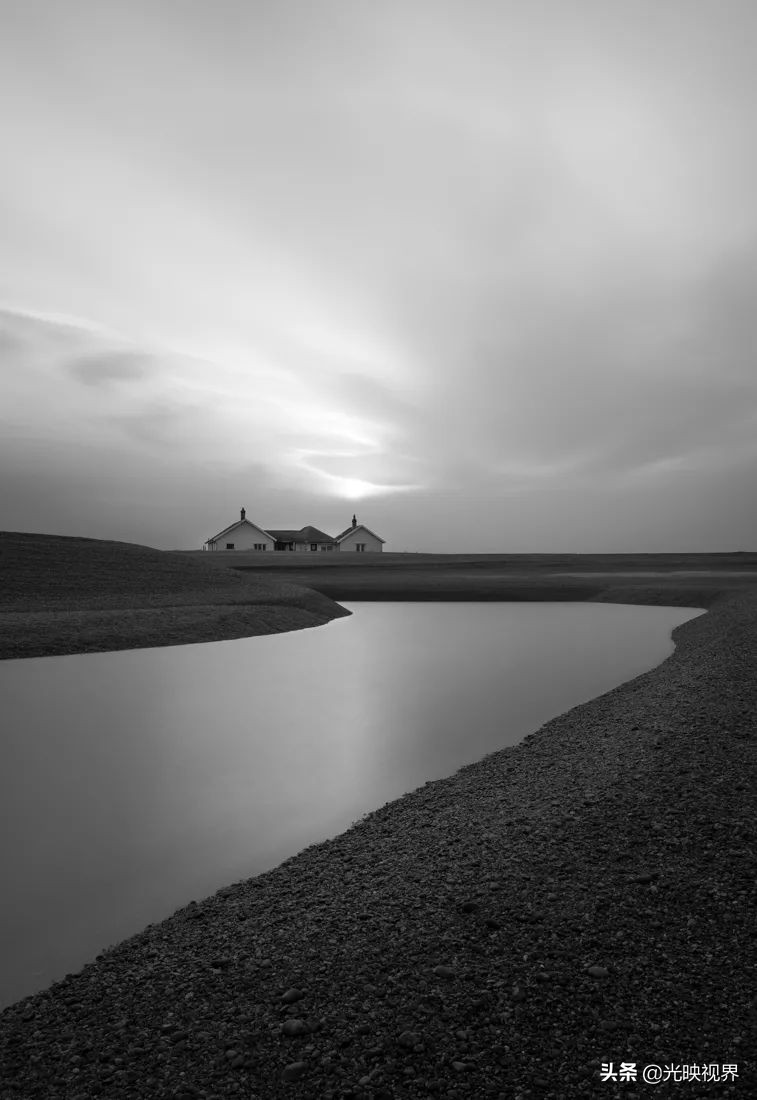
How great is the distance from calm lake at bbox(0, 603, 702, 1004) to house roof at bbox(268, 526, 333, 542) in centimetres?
7082

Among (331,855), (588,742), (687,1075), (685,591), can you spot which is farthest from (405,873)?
(685,591)

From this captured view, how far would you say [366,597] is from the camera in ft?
166

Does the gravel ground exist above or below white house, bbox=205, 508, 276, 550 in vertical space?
below

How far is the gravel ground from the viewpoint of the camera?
3.56m

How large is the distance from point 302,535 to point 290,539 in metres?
1.71

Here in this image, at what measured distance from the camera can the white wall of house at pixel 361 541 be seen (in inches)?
3797

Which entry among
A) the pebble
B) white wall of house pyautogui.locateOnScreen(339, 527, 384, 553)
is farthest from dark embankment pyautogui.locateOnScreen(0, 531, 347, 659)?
white wall of house pyautogui.locateOnScreen(339, 527, 384, 553)

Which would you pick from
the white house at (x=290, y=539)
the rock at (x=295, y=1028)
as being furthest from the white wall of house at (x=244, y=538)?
the rock at (x=295, y=1028)

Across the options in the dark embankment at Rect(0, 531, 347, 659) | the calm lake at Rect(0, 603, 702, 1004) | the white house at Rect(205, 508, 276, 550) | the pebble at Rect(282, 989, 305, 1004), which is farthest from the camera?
the white house at Rect(205, 508, 276, 550)

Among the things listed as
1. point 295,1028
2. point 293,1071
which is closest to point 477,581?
point 295,1028

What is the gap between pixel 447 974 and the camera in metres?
4.23

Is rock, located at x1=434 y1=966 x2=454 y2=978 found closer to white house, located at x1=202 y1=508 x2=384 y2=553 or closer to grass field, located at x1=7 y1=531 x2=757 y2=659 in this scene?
grass field, located at x1=7 y1=531 x2=757 y2=659

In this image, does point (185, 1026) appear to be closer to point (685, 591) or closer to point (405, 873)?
point (405, 873)

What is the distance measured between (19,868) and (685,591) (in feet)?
Result: 136
